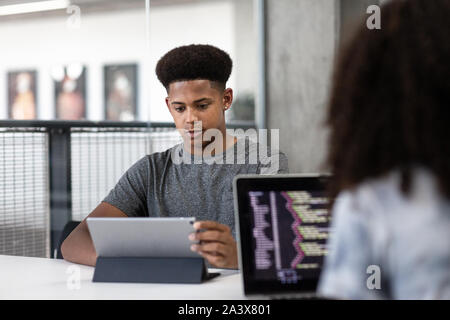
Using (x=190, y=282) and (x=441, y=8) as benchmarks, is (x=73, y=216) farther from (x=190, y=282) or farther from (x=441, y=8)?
(x=441, y=8)

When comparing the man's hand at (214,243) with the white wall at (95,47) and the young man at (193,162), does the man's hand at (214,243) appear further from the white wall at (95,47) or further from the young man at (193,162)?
the white wall at (95,47)

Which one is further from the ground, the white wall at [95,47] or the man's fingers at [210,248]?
the white wall at [95,47]

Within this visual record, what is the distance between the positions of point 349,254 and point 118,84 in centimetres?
390

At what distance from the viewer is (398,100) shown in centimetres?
77

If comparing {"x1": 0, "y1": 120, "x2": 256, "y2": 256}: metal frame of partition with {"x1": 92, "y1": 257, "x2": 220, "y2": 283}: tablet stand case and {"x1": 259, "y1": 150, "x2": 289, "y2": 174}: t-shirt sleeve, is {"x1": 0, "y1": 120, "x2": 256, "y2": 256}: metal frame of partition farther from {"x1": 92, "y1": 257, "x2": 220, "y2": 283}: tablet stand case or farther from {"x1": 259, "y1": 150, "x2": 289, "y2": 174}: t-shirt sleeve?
{"x1": 92, "y1": 257, "x2": 220, "y2": 283}: tablet stand case

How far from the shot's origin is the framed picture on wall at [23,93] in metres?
4.28

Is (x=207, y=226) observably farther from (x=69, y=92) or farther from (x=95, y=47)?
(x=95, y=47)

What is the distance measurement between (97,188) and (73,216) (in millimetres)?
265

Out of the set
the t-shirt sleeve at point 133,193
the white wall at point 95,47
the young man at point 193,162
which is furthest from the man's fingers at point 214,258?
the white wall at point 95,47

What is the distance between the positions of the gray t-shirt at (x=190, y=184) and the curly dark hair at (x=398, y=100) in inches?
48.7

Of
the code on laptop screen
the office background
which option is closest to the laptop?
the code on laptop screen

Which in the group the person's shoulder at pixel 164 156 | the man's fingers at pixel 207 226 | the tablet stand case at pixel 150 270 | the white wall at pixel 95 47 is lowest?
the tablet stand case at pixel 150 270

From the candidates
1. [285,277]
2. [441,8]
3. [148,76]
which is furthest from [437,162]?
[148,76]

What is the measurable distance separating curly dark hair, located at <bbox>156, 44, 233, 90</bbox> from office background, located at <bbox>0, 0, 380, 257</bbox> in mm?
1273
